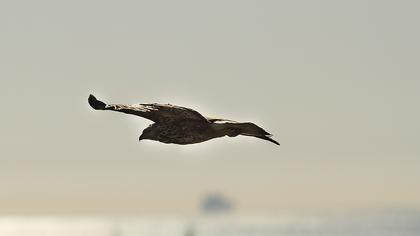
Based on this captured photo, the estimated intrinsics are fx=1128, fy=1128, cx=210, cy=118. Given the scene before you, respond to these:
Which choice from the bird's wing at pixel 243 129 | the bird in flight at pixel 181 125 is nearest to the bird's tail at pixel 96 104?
the bird in flight at pixel 181 125

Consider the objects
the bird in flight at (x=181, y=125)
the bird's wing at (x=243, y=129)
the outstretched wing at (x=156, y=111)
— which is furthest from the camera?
the bird's wing at (x=243, y=129)

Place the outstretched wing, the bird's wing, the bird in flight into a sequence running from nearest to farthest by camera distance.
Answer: the outstretched wing
the bird in flight
the bird's wing

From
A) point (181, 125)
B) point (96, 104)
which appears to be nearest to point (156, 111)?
point (181, 125)

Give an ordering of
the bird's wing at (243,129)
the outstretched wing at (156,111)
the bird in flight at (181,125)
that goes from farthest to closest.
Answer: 1. the bird's wing at (243,129)
2. the bird in flight at (181,125)
3. the outstretched wing at (156,111)

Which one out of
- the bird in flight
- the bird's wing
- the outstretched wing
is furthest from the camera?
the bird's wing

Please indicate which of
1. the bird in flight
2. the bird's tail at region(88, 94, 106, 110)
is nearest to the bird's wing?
the bird in flight

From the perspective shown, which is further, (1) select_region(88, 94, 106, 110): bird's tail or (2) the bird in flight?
(2) the bird in flight

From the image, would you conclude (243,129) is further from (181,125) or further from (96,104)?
(96,104)

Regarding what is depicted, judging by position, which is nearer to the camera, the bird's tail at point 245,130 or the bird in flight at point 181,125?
the bird in flight at point 181,125

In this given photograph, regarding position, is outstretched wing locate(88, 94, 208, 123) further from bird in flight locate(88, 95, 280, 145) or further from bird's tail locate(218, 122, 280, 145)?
bird's tail locate(218, 122, 280, 145)

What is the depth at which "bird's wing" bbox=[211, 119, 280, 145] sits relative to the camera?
21578 mm

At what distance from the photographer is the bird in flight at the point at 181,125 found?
68.9 feet

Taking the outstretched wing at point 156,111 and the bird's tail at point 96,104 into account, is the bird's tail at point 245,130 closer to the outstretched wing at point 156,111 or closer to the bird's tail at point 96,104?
the outstretched wing at point 156,111

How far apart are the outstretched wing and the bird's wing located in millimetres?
417
